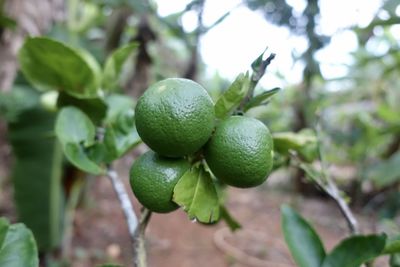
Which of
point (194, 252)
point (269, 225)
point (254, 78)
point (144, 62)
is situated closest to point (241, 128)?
point (254, 78)

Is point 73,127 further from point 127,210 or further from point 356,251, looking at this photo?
point 356,251

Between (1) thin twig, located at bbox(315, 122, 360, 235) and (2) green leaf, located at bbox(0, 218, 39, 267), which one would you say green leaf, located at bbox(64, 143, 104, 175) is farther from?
(1) thin twig, located at bbox(315, 122, 360, 235)

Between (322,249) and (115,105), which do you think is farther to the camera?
(115,105)

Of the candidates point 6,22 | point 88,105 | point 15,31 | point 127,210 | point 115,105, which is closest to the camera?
point 127,210

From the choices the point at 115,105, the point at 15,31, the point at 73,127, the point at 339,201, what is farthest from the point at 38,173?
the point at 339,201

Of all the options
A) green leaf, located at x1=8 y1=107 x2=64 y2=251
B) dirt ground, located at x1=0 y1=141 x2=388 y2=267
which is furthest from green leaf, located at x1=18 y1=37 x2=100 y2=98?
dirt ground, located at x1=0 y1=141 x2=388 y2=267

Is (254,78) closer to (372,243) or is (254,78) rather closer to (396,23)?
(372,243)
